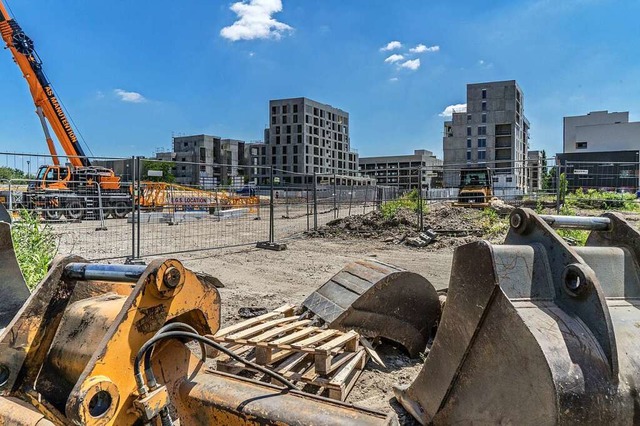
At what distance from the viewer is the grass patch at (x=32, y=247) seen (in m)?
4.59

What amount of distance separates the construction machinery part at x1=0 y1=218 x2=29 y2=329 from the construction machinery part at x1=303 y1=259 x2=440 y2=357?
7.84 ft

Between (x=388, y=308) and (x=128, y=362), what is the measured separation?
268 centimetres

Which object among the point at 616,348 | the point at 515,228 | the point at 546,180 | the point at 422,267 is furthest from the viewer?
the point at 546,180

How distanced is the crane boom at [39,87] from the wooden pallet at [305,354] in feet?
63.3

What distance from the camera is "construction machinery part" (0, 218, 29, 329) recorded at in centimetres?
300

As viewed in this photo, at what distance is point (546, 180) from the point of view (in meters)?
15.9

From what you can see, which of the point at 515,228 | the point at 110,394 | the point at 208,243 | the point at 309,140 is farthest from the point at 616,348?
the point at 309,140

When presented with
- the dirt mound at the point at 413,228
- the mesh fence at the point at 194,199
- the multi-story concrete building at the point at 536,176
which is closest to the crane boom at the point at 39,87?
the mesh fence at the point at 194,199

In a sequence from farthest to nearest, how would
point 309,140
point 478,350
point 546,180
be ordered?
point 309,140 → point 546,180 → point 478,350

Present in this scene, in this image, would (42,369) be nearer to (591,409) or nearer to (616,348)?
(591,409)

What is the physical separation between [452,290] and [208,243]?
11.2 metres

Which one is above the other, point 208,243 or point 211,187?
point 211,187

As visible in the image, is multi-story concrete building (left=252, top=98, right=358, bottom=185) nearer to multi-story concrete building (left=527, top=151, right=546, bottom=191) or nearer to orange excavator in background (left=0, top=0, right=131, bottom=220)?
orange excavator in background (left=0, top=0, right=131, bottom=220)

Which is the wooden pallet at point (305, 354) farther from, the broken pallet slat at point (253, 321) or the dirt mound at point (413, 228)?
the dirt mound at point (413, 228)
